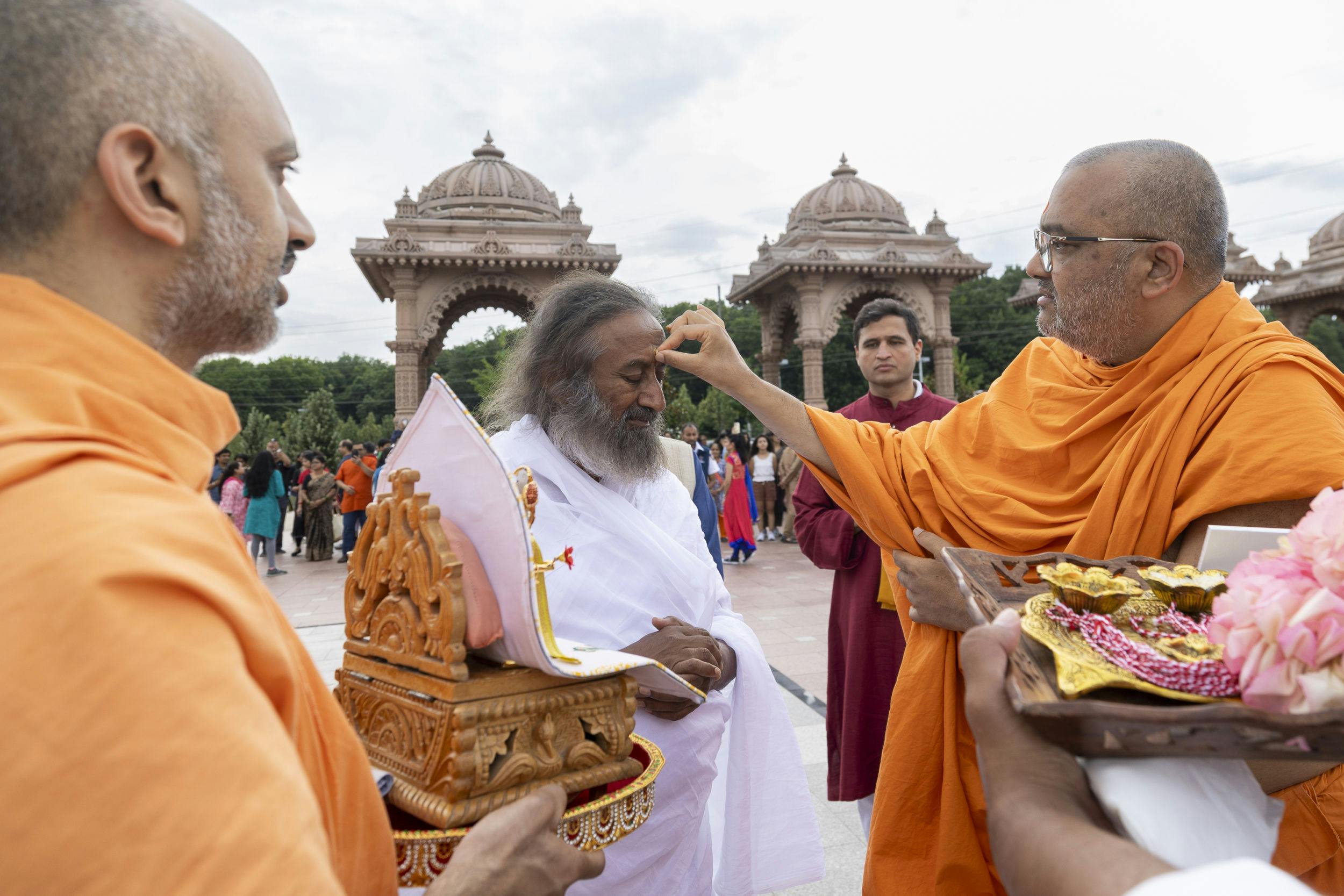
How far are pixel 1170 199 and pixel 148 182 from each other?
6.18 ft

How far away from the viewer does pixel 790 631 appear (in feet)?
22.2

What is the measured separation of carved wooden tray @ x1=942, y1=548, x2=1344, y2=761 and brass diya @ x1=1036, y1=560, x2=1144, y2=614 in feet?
0.58

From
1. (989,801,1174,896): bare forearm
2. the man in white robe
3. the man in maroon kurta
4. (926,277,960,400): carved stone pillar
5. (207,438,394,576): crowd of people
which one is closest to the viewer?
(989,801,1174,896): bare forearm

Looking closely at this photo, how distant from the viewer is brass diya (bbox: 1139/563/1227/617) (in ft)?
3.66

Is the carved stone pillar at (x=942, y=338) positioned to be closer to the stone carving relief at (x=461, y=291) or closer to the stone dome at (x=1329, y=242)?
the stone carving relief at (x=461, y=291)

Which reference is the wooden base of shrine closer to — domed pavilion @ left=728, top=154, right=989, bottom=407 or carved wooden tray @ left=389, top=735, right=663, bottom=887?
carved wooden tray @ left=389, top=735, right=663, bottom=887

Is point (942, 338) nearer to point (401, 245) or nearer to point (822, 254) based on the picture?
point (822, 254)

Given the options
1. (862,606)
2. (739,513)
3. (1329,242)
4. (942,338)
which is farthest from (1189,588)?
(1329,242)

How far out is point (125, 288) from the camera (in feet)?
2.66

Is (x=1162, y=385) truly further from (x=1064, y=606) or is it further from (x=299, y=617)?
(x=299, y=617)

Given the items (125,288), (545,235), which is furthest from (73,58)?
(545,235)

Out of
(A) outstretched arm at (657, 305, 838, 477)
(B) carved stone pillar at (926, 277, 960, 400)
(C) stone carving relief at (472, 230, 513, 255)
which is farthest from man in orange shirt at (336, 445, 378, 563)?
(B) carved stone pillar at (926, 277, 960, 400)

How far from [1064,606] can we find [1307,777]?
674mm

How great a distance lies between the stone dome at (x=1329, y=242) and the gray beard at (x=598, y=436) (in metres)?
31.6
